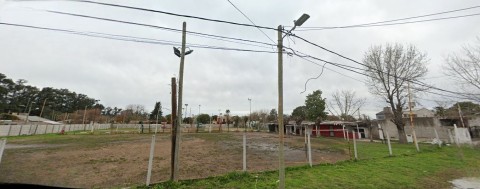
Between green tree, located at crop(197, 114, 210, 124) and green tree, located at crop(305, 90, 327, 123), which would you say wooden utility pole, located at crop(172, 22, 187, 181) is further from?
green tree, located at crop(197, 114, 210, 124)

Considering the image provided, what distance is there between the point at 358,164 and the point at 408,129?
108 ft

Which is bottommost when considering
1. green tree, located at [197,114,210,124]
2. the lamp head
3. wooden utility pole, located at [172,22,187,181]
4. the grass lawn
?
the grass lawn

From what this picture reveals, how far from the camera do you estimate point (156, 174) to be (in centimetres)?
1005

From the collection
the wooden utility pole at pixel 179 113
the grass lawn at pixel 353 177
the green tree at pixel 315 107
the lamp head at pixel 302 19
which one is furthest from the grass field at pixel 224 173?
the green tree at pixel 315 107

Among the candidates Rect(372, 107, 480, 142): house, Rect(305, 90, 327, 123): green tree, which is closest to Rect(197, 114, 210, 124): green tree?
Rect(305, 90, 327, 123): green tree

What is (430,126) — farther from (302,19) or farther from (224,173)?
(302,19)

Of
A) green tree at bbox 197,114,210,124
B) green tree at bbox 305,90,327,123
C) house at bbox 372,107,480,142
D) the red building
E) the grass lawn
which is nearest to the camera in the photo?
the grass lawn

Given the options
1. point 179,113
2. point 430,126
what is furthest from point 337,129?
point 179,113

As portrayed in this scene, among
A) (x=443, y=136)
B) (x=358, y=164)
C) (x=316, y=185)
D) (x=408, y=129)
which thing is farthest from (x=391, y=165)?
(x=408, y=129)

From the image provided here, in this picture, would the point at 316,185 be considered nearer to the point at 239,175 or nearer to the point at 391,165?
the point at 239,175

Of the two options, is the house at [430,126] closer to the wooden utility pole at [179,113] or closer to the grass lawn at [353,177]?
the grass lawn at [353,177]

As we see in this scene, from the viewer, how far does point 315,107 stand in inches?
1976

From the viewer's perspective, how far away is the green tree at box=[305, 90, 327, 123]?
1967 inches

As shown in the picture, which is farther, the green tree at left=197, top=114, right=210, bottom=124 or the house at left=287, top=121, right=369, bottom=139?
the green tree at left=197, top=114, right=210, bottom=124
